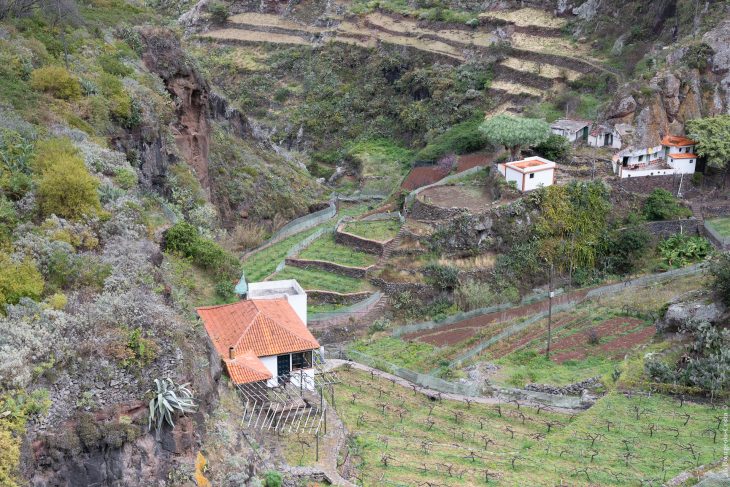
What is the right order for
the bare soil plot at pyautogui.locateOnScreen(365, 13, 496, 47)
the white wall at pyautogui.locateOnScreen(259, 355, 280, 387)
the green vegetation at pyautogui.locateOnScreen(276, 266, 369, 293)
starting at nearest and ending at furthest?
the white wall at pyautogui.locateOnScreen(259, 355, 280, 387), the green vegetation at pyautogui.locateOnScreen(276, 266, 369, 293), the bare soil plot at pyautogui.locateOnScreen(365, 13, 496, 47)

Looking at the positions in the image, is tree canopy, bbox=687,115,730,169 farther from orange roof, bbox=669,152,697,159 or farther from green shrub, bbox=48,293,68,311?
green shrub, bbox=48,293,68,311

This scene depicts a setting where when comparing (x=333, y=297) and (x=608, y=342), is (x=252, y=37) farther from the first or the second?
(x=608, y=342)

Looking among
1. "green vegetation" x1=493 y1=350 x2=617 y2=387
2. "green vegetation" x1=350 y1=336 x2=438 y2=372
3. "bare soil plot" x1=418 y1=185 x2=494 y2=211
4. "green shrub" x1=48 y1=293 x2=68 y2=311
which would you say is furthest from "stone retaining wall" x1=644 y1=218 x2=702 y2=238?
"green shrub" x1=48 y1=293 x2=68 y2=311

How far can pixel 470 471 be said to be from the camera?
75.8 feet

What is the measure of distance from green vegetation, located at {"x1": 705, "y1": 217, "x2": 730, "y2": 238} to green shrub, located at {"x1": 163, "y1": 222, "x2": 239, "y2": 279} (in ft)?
92.9

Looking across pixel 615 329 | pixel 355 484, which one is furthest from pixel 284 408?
pixel 615 329

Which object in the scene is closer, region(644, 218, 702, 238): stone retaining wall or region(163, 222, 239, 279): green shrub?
region(163, 222, 239, 279): green shrub

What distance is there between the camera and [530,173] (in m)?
45.6

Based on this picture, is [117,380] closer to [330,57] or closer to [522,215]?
[522,215]

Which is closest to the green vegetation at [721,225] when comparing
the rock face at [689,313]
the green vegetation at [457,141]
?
the green vegetation at [457,141]

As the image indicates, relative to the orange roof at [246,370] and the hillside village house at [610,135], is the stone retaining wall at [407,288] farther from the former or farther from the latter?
the orange roof at [246,370]

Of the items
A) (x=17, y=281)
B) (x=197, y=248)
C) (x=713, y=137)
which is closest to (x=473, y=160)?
(x=713, y=137)

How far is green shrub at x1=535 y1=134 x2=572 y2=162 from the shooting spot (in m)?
49.6

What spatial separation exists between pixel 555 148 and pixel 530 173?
506cm
